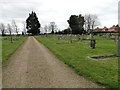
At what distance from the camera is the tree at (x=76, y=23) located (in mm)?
74375

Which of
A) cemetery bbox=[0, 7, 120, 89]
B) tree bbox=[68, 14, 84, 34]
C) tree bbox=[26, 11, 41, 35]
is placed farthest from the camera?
tree bbox=[26, 11, 41, 35]

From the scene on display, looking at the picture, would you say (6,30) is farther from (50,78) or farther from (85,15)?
(50,78)

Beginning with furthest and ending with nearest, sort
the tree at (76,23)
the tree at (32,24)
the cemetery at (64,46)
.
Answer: the tree at (32,24), the tree at (76,23), the cemetery at (64,46)

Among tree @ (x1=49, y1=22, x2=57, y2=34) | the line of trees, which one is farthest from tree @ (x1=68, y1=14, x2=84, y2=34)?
tree @ (x1=49, y1=22, x2=57, y2=34)

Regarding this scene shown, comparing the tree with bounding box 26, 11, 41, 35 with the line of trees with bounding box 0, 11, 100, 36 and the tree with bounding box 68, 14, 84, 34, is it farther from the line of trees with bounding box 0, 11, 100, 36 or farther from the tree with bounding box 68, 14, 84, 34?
the tree with bounding box 68, 14, 84, 34

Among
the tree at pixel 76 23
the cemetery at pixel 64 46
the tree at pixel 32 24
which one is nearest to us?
the cemetery at pixel 64 46

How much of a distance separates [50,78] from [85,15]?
7791 centimetres

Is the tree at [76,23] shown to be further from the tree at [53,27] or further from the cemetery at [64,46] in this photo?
the tree at [53,27]

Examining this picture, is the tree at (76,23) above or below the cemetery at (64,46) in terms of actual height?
above

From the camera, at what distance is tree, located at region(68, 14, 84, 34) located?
244 feet

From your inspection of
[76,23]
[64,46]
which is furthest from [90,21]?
[64,46]

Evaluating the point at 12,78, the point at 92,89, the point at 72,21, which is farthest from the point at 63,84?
the point at 72,21

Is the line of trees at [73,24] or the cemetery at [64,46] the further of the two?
the line of trees at [73,24]

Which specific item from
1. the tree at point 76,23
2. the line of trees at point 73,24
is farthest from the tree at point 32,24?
the tree at point 76,23
